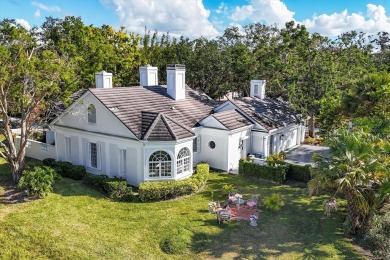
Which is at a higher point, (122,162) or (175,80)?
(175,80)

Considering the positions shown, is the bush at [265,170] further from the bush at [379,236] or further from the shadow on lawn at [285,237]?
the bush at [379,236]

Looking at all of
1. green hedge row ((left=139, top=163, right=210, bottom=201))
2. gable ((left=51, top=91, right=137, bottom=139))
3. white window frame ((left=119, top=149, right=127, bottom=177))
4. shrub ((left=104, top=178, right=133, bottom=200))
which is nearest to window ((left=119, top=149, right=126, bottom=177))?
white window frame ((left=119, top=149, right=127, bottom=177))

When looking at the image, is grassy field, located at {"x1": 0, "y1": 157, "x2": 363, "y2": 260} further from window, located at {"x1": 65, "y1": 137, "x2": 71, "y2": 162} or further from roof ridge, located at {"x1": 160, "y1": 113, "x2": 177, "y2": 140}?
window, located at {"x1": 65, "y1": 137, "x2": 71, "y2": 162}

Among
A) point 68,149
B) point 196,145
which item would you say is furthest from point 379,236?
point 68,149

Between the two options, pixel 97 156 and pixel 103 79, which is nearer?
pixel 97 156

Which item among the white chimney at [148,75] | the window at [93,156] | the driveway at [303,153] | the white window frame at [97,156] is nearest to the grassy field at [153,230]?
the white window frame at [97,156]

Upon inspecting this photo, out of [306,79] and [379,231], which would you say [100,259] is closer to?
[379,231]

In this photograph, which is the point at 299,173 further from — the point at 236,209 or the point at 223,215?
the point at 223,215

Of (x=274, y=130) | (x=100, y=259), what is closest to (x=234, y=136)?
(x=274, y=130)
